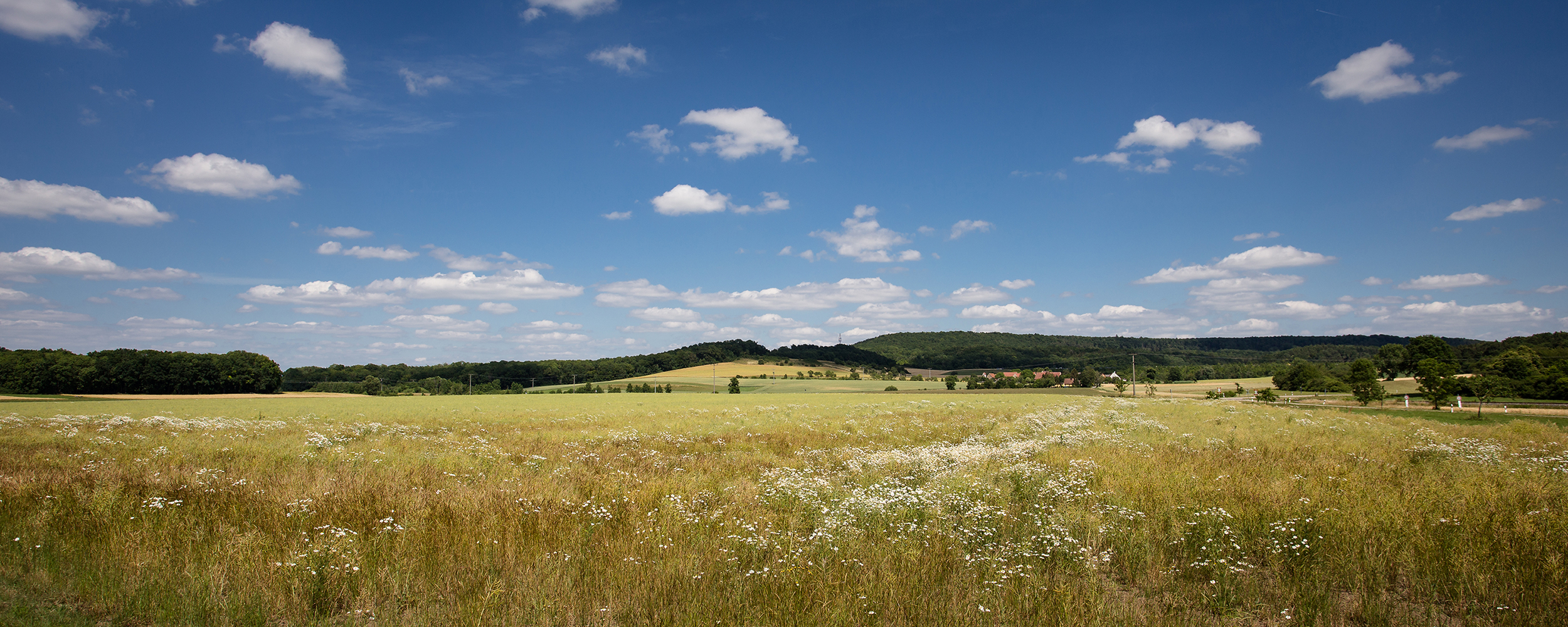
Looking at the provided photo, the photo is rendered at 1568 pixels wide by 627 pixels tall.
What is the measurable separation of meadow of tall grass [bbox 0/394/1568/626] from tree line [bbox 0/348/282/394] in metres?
103

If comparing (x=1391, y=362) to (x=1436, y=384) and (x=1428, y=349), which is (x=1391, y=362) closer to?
(x=1428, y=349)

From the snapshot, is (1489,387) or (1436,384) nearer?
(1436,384)

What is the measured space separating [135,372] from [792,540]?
126m

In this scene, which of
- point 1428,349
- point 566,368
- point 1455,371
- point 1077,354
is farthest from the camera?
point 1077,354

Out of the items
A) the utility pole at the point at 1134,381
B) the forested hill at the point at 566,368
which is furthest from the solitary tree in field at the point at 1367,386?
the forested hill at the point at 566,368

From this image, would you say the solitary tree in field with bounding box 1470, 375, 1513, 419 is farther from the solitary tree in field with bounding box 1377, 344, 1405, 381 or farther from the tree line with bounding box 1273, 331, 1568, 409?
the solitary tree in field with bounding box 1377, 344, 1405, 381

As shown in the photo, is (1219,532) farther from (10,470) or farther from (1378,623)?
(10,470)

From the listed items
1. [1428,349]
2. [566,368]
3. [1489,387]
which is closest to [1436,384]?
[1489,387]

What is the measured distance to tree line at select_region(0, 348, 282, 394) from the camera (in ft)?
258

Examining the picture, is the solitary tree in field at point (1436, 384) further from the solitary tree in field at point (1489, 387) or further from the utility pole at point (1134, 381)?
the utility pole at point (1134, 381)

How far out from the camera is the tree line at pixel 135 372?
7875 cm

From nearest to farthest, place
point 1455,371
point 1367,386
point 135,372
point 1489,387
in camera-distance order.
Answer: point 1489,387 < point 1367,386 < point 1455,371 < point 135,372

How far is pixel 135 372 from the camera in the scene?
88500mm

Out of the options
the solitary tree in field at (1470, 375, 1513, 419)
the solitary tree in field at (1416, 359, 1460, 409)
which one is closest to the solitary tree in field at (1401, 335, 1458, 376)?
the solitary tree in field at (1470, 375, 1513, 419)
